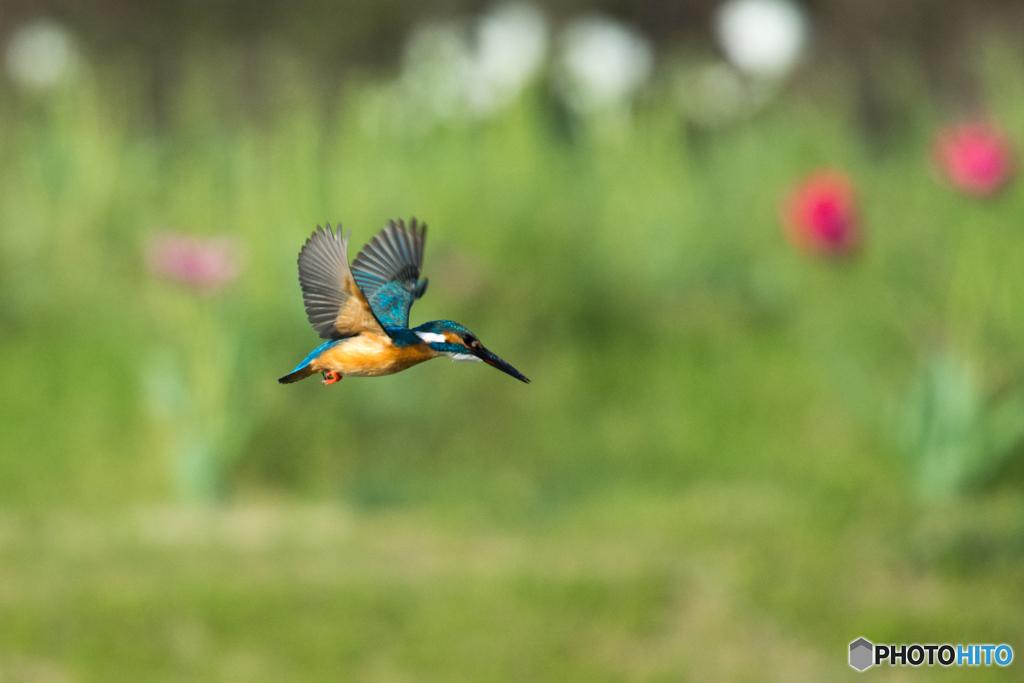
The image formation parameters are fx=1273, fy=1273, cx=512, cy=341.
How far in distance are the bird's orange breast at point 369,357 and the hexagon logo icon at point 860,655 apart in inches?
146

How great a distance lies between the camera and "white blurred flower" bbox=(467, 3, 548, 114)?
518cm

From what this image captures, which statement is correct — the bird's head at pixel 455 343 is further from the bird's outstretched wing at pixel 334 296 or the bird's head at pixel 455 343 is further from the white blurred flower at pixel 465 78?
the white blurred flower at pixel 465 78

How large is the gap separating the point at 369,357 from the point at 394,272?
5.5 inches

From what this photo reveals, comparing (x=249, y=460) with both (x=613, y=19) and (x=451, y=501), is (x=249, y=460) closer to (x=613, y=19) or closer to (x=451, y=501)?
(x=451, y=501)

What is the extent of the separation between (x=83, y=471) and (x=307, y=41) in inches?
196

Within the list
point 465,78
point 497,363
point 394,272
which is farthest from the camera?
point 465,78

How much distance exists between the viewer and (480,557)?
4.46m

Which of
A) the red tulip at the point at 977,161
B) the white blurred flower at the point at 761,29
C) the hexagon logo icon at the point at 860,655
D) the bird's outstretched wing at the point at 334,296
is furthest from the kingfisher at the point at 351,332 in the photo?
the white blurred flower at the point at 761,29

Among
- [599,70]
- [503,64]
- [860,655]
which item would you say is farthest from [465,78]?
[860,655]

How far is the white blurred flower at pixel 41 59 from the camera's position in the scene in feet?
22.3

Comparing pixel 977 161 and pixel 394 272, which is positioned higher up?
pixel 977 161
